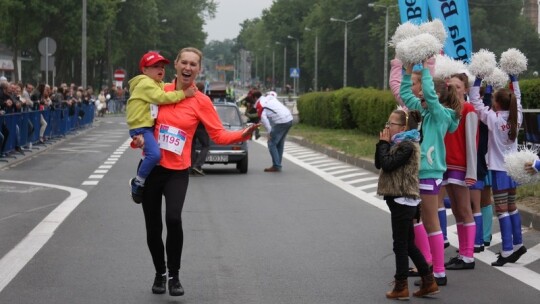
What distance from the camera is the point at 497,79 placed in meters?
10.4

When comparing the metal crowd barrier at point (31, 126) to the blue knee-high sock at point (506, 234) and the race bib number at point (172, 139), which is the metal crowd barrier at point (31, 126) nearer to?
the blue knee-high sock at point (506, 234)

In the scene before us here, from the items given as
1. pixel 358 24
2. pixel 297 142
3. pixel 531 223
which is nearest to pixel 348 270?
pixel 531 223

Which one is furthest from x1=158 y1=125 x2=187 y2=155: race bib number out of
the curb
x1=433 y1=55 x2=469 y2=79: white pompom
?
the curb

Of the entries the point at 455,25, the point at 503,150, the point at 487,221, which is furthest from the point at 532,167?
the point at 455,25

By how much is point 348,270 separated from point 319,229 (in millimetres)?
2920

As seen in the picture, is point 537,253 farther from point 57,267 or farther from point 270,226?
point 57,267

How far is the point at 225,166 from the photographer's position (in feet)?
79.5

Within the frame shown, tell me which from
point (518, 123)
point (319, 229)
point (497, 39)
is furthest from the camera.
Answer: point (497, 39)

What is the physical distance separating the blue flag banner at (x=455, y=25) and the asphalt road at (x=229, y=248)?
217cm

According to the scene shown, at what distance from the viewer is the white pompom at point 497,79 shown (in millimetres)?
10359

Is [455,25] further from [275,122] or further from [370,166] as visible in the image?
[370,166]

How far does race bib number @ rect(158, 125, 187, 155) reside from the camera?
8.18m

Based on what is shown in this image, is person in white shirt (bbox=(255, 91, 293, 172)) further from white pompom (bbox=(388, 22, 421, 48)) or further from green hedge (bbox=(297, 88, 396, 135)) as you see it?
white pompom (bbox=(388, 22, 421, 48))

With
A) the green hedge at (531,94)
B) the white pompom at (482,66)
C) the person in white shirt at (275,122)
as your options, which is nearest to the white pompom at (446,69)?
the white pompom at (482,66)
